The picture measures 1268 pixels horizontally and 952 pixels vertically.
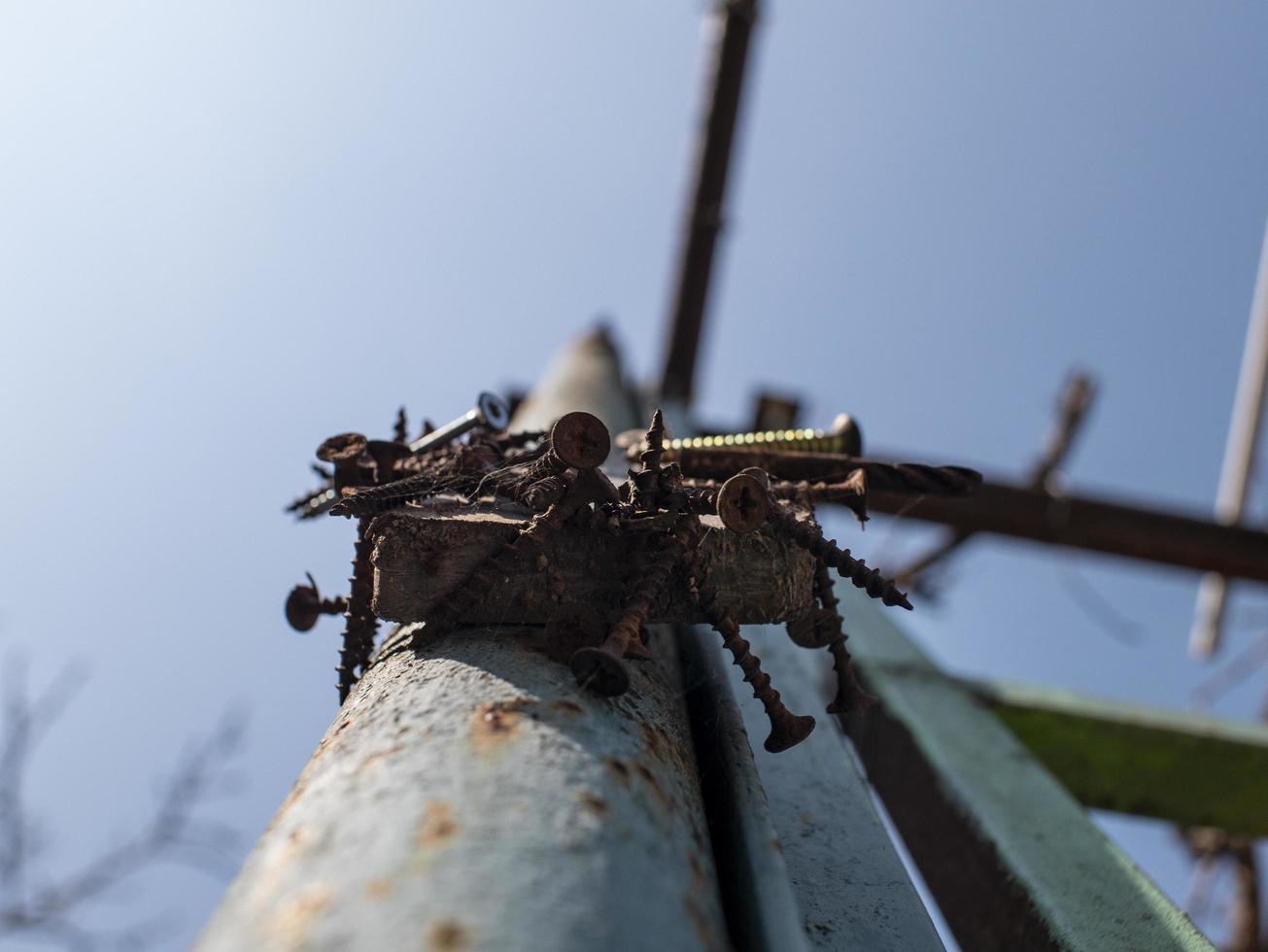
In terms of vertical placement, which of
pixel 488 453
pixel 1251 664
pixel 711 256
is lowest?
pixel 1251 664

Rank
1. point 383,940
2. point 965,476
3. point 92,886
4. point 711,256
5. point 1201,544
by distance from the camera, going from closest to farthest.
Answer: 1. point 383,940
2. point 965,476
3. point 92,886
4. point 1201,544
5. point 711,256

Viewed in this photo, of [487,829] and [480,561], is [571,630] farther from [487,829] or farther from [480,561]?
[487,829]

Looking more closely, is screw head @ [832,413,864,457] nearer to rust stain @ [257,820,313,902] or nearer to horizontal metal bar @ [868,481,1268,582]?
rust stain @ [257,820,313,902]

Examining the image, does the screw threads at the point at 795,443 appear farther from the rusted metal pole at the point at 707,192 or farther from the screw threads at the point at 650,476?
the rusted metal pole at the point at 707,192

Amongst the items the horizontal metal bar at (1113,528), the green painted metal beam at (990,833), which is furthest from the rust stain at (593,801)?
the horizontal metal bar at (1113,528)

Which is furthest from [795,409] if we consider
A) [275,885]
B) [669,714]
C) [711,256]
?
[275,885]

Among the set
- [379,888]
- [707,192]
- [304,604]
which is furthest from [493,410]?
[707,192]

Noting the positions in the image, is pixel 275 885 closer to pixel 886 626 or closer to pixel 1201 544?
pixel 886 626

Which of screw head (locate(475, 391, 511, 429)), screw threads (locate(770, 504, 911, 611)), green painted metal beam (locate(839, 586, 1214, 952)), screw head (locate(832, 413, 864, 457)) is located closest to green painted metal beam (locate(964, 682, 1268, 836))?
green painted metal beam (locate(839, 586, 1214, 952))
